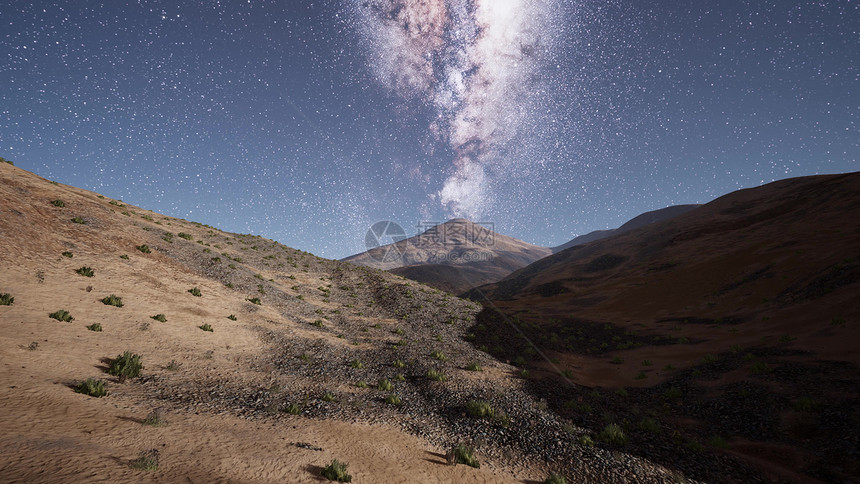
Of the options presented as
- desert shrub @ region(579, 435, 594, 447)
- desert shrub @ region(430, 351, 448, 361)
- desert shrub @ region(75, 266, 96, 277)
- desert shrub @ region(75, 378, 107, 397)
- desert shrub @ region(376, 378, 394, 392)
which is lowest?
desert shrub @ region(579, 435, 594, 447)

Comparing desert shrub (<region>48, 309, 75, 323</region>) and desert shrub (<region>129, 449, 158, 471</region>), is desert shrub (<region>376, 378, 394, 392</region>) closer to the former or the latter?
desert shrub (<region>129, 449, 158, 471</region>)

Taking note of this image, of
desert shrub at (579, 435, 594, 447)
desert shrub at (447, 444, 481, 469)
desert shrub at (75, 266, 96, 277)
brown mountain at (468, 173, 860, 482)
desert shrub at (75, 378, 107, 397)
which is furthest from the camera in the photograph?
desert shrub at (75, 266, 96, 277)

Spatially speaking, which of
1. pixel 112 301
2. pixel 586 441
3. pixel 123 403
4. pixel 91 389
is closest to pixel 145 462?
pixel 123 403

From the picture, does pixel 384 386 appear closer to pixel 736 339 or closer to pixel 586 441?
pixel 586 441

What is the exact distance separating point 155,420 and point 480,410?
31.9 ft

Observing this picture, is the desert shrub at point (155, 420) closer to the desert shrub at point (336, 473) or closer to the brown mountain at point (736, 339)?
the desert shrub at point (336, 473)

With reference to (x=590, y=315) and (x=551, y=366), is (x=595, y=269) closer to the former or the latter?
(x=590, y=315)

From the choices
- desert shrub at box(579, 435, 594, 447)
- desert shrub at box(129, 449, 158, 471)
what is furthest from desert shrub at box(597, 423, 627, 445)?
desert shrub at box(129, 449, 158, 471)

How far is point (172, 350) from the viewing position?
12.4m

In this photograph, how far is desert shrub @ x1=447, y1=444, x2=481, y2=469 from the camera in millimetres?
7965

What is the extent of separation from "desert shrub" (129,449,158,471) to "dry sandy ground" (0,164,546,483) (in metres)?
0.10

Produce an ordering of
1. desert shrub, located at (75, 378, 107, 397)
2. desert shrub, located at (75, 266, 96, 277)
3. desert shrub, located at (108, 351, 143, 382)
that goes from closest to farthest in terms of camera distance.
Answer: desert shrub, located at (75, 378, 107, 397), desert shrub, located at (108, 351, 143, 382), desert shrub, located at (75, 266, 96, 277)

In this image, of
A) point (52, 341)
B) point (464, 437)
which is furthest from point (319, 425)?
point (52, 341)

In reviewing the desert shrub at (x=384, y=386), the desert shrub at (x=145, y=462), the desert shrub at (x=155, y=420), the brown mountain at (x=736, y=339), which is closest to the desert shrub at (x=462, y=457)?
the desert shrub at (x=384, y=386)
